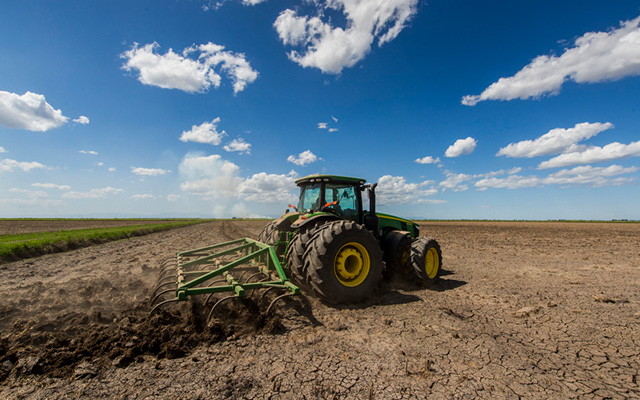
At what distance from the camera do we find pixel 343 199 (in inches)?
248

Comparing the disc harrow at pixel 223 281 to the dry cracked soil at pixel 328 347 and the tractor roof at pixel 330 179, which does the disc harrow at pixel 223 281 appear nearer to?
the dry cracked soil at pixel 328 347

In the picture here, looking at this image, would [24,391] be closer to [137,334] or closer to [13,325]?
[137,334]

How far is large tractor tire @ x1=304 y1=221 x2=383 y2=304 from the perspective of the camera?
4301mm

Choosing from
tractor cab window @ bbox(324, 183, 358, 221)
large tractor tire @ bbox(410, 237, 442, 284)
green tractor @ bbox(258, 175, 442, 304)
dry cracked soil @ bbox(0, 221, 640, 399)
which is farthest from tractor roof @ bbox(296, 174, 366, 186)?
dry cracked soil @ bbox(0, 221, 640, 399)

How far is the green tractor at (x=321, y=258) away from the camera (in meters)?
4.27

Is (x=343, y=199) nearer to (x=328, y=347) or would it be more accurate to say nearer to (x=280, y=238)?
(x=280, y=238)

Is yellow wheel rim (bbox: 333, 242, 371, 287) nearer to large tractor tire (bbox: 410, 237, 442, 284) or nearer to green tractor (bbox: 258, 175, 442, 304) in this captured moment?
green tractor (bbox: 258, 175, 442, 304)

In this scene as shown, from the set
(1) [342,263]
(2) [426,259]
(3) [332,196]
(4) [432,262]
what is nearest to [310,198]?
(3) [332,196]

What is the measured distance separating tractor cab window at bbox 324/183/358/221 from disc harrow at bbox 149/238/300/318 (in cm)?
174

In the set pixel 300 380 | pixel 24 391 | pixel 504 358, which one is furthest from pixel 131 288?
pixel 504 358

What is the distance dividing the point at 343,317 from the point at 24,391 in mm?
3296

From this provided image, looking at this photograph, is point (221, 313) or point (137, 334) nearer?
point (137, 334)

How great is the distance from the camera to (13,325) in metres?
3.66

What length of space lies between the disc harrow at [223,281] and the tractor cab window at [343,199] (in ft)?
5.71
